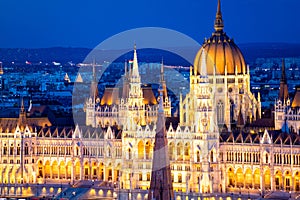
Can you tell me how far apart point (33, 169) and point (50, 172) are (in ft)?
6.32

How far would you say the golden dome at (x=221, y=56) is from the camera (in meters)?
133

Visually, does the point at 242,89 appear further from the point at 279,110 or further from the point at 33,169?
the point at 33,169

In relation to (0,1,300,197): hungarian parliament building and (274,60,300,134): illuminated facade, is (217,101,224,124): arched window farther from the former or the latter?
(274,60,300,134): illuminated facade

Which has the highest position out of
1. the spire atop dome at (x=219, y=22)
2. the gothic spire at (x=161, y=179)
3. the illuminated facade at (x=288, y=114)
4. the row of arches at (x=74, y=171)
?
the spire atop dome at (x=219, y=22)

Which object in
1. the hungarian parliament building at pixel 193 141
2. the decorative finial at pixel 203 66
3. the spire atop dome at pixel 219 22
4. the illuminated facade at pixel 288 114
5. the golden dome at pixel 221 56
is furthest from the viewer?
the spire atop dome at pixel 219 22

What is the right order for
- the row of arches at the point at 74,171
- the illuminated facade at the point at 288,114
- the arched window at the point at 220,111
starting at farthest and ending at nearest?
the arched window at the point at 220,111 → the row of arches at the point at 74,171 → the illuminated facade at the point at 288,114

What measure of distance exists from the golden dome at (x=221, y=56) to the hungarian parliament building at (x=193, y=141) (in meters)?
0.11

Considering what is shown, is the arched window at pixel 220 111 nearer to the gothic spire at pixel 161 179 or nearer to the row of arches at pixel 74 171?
the row of arches at pixel 74 171

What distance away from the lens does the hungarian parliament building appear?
393 ft

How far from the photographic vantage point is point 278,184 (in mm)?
118562

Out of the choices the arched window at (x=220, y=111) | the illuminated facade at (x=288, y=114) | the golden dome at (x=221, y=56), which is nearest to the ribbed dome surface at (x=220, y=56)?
the golden dome at (x=221, y=56)

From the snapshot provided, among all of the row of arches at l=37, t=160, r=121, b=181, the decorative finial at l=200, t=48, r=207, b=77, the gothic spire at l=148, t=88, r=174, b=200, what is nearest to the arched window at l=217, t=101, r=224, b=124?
the decorative finial at l=200, t=48, r=207, b=77

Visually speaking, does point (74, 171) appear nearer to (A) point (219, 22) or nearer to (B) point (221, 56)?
(B) point (221, 56)

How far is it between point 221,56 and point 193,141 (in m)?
15.0
